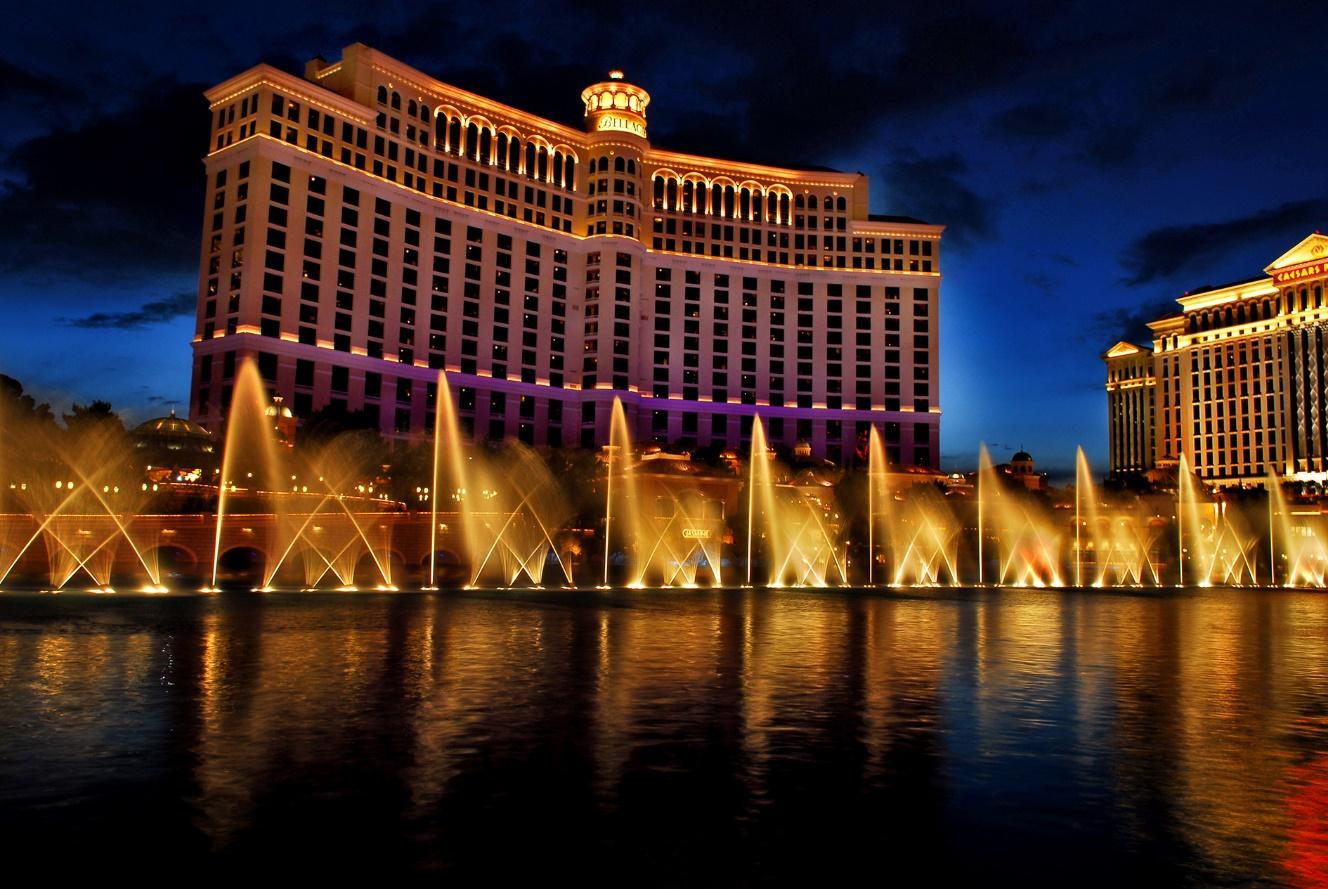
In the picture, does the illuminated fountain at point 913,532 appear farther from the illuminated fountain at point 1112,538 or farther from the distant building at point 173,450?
the distant building at point 173,450

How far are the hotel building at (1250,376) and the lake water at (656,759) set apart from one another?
142 m

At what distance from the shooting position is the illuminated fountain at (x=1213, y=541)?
9356 cm

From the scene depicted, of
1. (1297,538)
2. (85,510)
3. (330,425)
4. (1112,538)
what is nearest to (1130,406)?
(1297,538)

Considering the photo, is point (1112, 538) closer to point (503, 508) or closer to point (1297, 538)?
point (1297, 538)

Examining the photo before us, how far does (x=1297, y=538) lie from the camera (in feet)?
388

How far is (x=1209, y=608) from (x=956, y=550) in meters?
45.5

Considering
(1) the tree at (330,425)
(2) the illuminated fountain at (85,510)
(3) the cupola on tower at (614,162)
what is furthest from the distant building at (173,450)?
(3) the cupola on tower at (614,162)

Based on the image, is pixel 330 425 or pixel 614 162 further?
pixel 614 162

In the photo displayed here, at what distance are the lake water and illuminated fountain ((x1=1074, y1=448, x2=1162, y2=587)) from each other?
3028 inches

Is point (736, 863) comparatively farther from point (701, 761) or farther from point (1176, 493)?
point (1176, 493)

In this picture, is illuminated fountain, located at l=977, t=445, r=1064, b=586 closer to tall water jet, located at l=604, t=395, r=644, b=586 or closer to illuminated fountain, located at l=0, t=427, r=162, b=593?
tall water jet, located at l=604, t=395, r=644, b=586

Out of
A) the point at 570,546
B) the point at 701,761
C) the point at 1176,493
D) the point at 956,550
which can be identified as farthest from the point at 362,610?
the point at 1176,493

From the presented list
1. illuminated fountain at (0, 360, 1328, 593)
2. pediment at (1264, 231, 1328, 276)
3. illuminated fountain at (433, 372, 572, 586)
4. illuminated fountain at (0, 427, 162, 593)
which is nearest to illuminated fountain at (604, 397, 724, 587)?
illuminated fountain at (0, 360, 1328, 593)

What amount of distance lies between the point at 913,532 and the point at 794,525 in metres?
10.5
